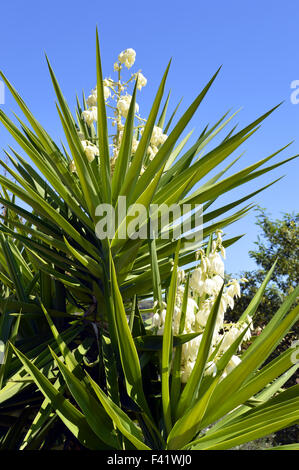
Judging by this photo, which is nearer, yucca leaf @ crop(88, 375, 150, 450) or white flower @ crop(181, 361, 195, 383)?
yucca leaf @ crop(88, 375, 150, 450)

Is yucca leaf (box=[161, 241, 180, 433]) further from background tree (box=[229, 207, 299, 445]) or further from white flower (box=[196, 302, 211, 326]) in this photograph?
background tree (box=[229, 207, 299, 445])

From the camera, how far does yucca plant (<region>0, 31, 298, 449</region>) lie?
144 cm

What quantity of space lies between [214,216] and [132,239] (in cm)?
44

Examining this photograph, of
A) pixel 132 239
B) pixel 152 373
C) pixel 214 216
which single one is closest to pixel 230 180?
pixel 214 216

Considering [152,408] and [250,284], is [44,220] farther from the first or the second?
[250,284]

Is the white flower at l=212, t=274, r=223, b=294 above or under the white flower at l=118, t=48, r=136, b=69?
under

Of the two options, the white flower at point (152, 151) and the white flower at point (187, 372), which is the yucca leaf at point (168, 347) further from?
the white flower at point (152, 151)

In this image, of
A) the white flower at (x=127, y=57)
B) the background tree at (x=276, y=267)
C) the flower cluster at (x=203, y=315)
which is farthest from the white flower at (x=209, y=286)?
the background tree at (x=276, y=267)

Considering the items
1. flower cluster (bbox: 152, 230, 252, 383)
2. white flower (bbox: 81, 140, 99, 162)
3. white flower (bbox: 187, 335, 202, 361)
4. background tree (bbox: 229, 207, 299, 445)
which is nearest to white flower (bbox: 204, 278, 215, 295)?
flower cluster (bbox: 152, 230, 252, 383)

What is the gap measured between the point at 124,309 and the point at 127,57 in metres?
1.36

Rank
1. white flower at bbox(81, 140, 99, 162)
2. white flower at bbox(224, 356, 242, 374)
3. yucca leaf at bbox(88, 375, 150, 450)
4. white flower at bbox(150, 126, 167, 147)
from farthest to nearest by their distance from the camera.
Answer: white flower at bbox(150, 126, 167, 147), white flower at bbox(81, 140, 99, 162), white flower at bbox(224, 356, 242, 374), yucca leaf at bbox(88, 375, 150, 450)

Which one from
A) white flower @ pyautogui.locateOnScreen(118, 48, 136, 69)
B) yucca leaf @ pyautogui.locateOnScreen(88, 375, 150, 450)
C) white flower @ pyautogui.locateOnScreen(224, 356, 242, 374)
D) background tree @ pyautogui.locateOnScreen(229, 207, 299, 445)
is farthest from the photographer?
background tree @ pyautogui.locateOnScreen(229, 207, 299, 445)

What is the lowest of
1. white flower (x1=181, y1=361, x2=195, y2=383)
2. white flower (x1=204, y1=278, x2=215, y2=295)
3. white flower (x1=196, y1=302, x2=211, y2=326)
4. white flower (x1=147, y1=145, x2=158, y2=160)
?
white flower (x1=181, y1=361, x2=195, y2=383)

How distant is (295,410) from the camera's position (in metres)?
1.40
